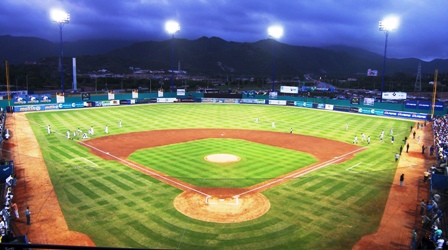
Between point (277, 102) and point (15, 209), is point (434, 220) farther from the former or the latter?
point (277, 102)

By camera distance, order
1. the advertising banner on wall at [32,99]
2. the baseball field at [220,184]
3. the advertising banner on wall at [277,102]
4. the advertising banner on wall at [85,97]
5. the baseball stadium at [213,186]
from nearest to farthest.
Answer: the baseball stadium at [213,186] < the baseball field at [220,184] < the advertising banner on wall at [32,99] < the advertising banner on wall at [85,97] < the advertising banner on wall at [277,102]

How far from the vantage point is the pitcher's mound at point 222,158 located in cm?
3242

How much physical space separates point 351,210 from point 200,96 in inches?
2909

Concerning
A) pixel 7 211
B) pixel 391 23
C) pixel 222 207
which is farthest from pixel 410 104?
pixel 7 211

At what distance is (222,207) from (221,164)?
9885mm

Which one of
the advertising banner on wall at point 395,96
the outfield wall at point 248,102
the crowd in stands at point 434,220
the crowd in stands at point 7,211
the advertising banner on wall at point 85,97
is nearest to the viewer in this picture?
the crowd in stands at point 7,211

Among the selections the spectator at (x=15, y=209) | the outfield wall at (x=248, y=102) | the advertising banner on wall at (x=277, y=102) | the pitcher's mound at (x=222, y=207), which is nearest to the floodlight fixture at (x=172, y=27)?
the outfield wall at (x=248, y=102)

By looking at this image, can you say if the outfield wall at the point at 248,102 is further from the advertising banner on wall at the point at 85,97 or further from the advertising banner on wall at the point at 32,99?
the advertising banner on wall at the point at 32,99

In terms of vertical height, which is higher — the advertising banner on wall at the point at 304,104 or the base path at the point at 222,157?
the advertising banner on wall at the point at 304,104

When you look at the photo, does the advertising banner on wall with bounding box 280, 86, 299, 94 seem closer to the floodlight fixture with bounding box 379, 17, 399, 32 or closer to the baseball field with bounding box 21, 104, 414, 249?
the floodlight fixture with bounding box 379, 17, 399, 32

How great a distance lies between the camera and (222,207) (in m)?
21.3

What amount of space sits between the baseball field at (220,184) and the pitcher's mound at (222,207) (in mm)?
65

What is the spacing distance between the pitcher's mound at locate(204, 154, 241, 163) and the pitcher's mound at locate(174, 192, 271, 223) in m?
8.99

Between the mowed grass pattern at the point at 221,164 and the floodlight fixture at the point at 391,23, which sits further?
the floodlight fixture at the point at 391,23
